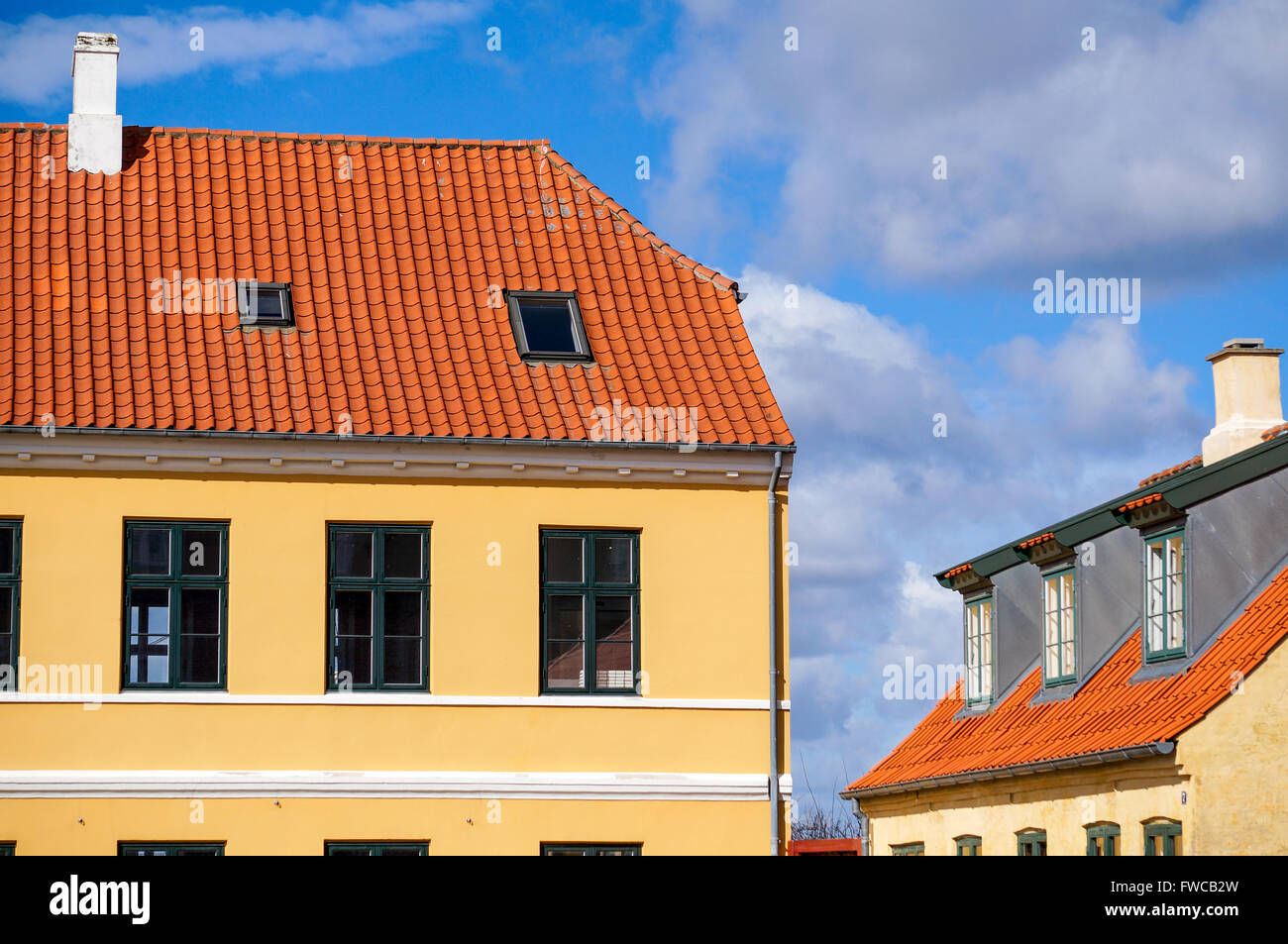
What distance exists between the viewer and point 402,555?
19.8 m

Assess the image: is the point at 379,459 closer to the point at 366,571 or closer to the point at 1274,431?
the point at 366,571

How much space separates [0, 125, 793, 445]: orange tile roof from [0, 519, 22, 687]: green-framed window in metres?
1.23

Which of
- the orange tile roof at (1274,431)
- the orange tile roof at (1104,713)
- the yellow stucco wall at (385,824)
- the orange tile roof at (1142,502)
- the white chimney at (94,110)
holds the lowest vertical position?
the yellow stucco wall at (385,824)

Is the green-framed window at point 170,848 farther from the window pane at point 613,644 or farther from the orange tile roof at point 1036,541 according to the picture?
the orange tile roof at point 1036,541

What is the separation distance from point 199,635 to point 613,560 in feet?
14.4

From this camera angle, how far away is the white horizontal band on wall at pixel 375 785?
18812 mm

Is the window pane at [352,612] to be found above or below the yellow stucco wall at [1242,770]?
above

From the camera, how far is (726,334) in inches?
867

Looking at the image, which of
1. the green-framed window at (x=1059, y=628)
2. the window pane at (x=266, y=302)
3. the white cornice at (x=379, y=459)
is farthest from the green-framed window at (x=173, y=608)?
the green-framed window at (x=1059, y=628)

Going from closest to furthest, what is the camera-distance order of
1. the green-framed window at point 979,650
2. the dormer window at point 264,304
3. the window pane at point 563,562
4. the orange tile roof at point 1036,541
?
the window pane at point 563,562 < the dormer window at point 264,304 < the orange tile roof at point 1036,541 < the green-framed window at point 979,650

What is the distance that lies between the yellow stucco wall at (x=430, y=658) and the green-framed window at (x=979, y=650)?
8131 millimetres

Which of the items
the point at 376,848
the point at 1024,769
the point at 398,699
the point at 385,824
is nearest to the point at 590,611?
the point at 398,699
